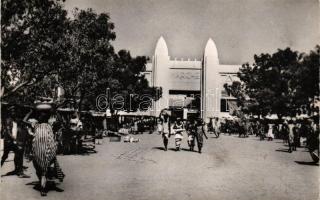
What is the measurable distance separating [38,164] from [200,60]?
7113 centimetres

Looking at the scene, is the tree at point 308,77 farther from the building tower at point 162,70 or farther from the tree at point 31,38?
the building tower at point 162,70

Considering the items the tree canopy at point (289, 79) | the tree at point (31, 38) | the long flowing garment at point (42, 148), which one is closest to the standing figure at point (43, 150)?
the long flowing garment at point (42, 148)

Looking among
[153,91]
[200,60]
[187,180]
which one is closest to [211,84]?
[200,60]

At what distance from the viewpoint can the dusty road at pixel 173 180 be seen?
25.5 ft

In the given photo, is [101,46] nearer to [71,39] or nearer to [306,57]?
[71,39]

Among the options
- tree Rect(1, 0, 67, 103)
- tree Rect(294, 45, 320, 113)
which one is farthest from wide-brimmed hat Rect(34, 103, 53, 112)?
tree Rect(294, 45, 320, 113)

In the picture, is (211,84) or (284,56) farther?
(211,84)

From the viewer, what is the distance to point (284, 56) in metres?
14.2

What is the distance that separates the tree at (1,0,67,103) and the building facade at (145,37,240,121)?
169 ft

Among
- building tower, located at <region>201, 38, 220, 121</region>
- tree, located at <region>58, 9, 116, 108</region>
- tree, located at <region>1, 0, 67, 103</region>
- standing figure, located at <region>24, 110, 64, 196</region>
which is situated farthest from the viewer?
building tower, located at <region>201, 38, 220, 121</region>

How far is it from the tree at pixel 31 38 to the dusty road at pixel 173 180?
351cm

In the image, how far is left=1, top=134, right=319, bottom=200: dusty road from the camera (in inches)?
306

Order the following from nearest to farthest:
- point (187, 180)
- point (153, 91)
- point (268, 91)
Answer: point (187, 180)
point (268, 91)
point (153, 91)

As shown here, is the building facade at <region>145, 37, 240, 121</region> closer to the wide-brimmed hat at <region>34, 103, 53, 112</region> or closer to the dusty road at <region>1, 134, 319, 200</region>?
the dusty road at <region>1, 134, 319, 200</region>
